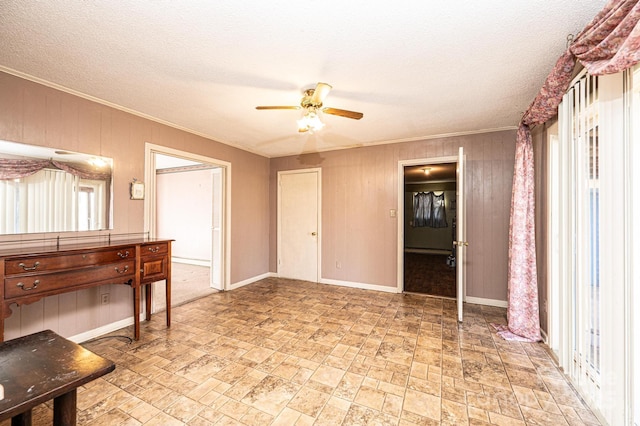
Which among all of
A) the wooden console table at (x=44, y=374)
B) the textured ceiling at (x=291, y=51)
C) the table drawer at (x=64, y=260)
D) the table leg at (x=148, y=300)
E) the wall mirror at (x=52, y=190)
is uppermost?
the textured ceiling at (x=291, y=51)

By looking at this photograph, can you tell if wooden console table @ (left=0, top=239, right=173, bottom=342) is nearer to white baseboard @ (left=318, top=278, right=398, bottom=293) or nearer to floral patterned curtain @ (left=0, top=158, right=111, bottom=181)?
floral patterned curtain @ (left=0, top=158, right=111, bottom=181)

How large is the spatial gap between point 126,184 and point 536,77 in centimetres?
424

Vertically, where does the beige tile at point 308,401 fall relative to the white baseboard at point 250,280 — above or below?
below

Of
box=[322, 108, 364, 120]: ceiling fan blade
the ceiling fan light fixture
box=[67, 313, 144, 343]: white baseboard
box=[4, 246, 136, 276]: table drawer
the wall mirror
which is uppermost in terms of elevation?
box=[322, 108, 364, 120]: ceiling fan blade

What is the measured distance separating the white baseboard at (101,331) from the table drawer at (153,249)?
2.93 ft

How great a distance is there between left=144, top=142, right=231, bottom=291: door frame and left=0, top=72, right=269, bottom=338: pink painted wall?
6 cm

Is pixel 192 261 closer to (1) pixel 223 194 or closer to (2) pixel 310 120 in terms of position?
(1) pixel 223 194

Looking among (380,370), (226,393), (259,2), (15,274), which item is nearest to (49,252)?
(15,274)

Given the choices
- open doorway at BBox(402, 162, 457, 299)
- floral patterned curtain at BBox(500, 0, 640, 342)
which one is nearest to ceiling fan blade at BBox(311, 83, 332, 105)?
floral patterned curtain at BBox(500, 0, 640, 342)

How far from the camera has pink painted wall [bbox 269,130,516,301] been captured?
3600mm

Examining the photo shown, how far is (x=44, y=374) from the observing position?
3.65ft

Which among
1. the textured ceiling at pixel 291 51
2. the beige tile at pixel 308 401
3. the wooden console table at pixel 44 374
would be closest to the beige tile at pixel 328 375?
the beige tile at pixel 308 401

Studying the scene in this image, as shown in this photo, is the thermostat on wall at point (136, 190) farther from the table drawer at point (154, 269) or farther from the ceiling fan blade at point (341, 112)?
the ceiling fan blade at point (341, 112)

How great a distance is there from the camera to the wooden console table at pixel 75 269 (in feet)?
6.01
